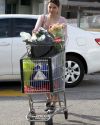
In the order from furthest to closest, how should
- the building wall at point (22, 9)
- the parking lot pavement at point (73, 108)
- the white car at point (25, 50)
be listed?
the building wall at point (22, 9)
the white car at point (25, 50)
the parking lot pavement at point (73, 108)

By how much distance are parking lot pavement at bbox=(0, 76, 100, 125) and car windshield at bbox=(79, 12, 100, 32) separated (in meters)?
5.15

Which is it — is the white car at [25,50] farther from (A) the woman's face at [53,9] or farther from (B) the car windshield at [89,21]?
(B) the car windshield at [89,21]

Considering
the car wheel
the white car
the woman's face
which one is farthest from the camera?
the car wheel

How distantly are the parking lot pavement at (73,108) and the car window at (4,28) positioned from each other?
4.76ft

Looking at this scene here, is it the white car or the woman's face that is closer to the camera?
the woman's face

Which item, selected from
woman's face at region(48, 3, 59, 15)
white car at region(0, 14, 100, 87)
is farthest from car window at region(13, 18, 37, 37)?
woman's face at region(48, 3, 59, 15)

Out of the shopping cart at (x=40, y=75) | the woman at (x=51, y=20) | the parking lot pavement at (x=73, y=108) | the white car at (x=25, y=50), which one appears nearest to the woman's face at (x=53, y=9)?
the woman at (x=51, y=20)

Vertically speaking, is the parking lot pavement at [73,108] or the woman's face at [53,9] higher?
the woman's face at [53,9]

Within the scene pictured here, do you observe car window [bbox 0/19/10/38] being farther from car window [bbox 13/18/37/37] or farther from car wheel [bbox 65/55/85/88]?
car wheel [bbox 65/55/85/88]

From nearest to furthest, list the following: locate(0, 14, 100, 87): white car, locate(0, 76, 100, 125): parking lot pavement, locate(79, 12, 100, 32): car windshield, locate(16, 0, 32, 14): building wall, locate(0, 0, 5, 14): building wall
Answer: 1. locate(0, 76, 100, 125): parking lot pavement
2. locate(0, 14, 100, 87): white car
3. locate(79, 12, 100, 32): car windshield
4. locate(0, 0, 5, 14): building wall
5. locate(16, 0, 32, 14): building wall

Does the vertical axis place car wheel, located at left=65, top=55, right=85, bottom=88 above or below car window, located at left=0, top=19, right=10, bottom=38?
below

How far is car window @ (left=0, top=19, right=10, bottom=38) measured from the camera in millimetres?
9531

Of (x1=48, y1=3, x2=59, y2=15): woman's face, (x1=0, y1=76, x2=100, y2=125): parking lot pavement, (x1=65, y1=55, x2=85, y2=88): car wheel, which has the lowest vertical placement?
(x1=0, y1=76, x2=100, y2=125): parking lot pavement

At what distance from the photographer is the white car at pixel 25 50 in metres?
9.38
